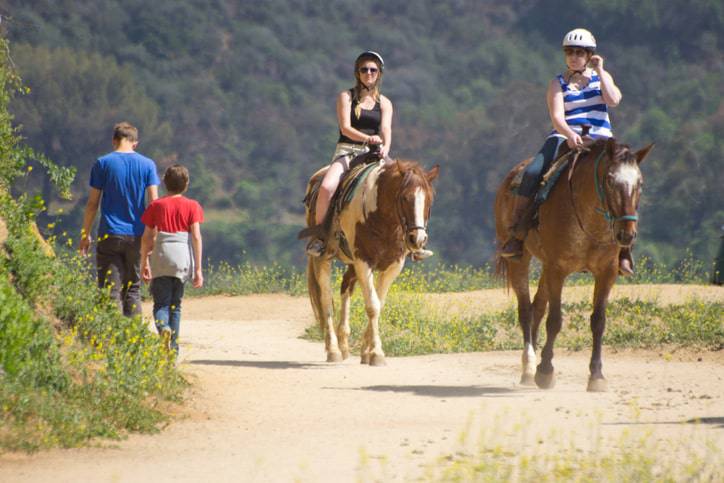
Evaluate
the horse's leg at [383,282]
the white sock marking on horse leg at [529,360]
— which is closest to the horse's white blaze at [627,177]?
the white sock marking on horse leg at [529,360]

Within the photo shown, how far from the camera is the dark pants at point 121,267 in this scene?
1136 cm

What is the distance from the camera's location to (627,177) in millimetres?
10414

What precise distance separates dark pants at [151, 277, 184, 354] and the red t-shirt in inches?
16.7

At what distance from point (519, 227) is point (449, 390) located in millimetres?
1621

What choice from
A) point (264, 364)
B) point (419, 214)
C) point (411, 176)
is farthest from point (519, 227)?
point (264, 364)

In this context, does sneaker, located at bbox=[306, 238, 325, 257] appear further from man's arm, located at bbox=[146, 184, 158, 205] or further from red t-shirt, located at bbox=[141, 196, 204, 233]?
red t-shirt, located at bbox=[141, 196, 204, 233]

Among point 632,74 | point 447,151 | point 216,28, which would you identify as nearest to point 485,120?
point 447,151

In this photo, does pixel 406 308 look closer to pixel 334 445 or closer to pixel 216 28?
pixel 334 445

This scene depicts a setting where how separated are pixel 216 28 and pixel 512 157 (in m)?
14.1

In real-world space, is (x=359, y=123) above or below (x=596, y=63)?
below

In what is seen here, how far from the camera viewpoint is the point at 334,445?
813 cm

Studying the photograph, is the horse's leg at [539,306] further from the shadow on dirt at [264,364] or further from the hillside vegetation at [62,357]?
the hillside vegetation at [62,357]

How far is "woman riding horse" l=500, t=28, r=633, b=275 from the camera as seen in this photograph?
450 inches

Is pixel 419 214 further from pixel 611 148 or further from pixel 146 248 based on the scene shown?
pixel 146 248
